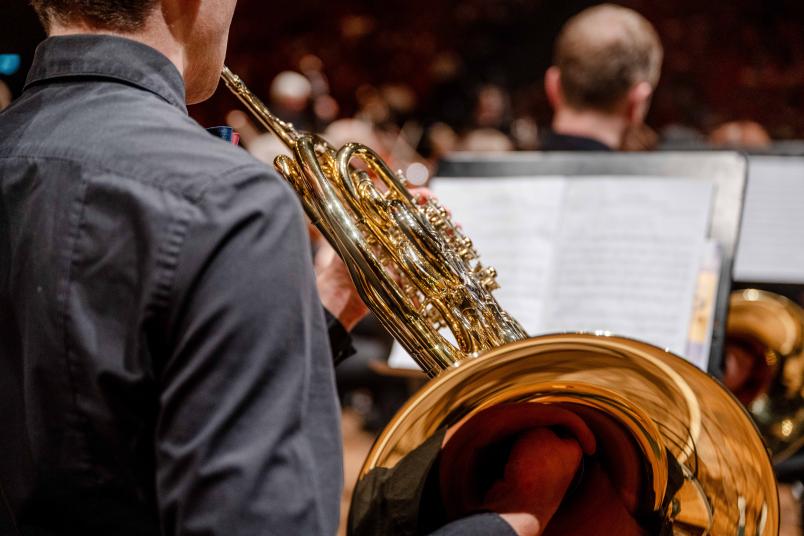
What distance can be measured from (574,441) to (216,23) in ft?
2.09

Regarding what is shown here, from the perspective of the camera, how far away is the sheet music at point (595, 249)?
161 cm

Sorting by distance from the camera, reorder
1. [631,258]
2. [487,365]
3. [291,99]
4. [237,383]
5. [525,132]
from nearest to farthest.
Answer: [237,383] < [487,365] < [631,258] < [291,99] < [525,132]

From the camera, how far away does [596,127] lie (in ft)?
6.79

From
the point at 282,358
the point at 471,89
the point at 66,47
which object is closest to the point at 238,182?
the point at 282,358

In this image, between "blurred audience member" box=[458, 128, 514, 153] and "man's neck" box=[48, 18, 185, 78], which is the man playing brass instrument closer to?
"man's neck" box=[48, 18, 185, 78]

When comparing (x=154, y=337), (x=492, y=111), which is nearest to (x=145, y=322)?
(x=154, y=337)

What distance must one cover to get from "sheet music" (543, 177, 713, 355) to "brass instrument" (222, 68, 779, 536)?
0.44m

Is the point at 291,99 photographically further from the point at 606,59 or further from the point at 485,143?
the point at 606,59

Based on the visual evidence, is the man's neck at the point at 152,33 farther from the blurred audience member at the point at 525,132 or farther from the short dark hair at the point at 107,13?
the blurred audience member at the point at 525,132

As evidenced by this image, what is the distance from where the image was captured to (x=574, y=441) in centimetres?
103

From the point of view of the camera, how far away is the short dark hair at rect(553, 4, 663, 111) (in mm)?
2039

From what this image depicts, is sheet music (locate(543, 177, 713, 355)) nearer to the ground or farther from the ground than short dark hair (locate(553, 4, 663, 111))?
nearer to the ground

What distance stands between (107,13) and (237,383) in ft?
1.26

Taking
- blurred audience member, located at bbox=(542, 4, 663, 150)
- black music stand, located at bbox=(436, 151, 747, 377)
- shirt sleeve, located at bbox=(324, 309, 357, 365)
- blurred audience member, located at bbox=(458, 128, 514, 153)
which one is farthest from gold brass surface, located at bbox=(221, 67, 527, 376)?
blurred audience member, located at bbox=(458, 128, 514, 153)
